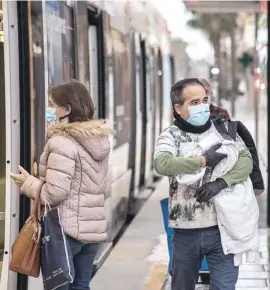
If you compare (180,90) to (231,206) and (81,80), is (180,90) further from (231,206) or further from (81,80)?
(81,80)

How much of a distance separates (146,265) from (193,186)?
9.42 feet

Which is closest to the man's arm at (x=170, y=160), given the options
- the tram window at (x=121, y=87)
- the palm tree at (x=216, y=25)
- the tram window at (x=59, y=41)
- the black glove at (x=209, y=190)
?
the black glove at (x=209, y=190)

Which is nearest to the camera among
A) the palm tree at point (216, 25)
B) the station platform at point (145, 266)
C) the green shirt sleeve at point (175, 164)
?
the green shirt sleeve at point (175, 164)

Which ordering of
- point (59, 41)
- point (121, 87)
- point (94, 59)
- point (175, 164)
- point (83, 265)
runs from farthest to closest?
point (121, 87), point (94, 59), point (59, 41), point (83, 265), point (175, 164)

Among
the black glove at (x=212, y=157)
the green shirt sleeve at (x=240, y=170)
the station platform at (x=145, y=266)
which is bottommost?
the station platform at (x=145, y=266)

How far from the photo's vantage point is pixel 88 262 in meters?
4.12

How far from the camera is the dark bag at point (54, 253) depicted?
3.78 m

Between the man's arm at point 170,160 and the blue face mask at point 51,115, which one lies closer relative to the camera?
the man's arm at point 170,160

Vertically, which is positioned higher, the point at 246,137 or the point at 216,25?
the point at 216,25

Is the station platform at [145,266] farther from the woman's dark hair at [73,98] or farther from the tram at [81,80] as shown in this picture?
the woman's dark hair at [73,98]

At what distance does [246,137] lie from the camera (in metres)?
4.35

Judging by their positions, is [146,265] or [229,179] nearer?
[229,179]

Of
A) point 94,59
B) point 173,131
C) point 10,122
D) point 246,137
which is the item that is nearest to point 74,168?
point 173,131

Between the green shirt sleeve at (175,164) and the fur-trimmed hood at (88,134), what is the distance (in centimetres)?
32
